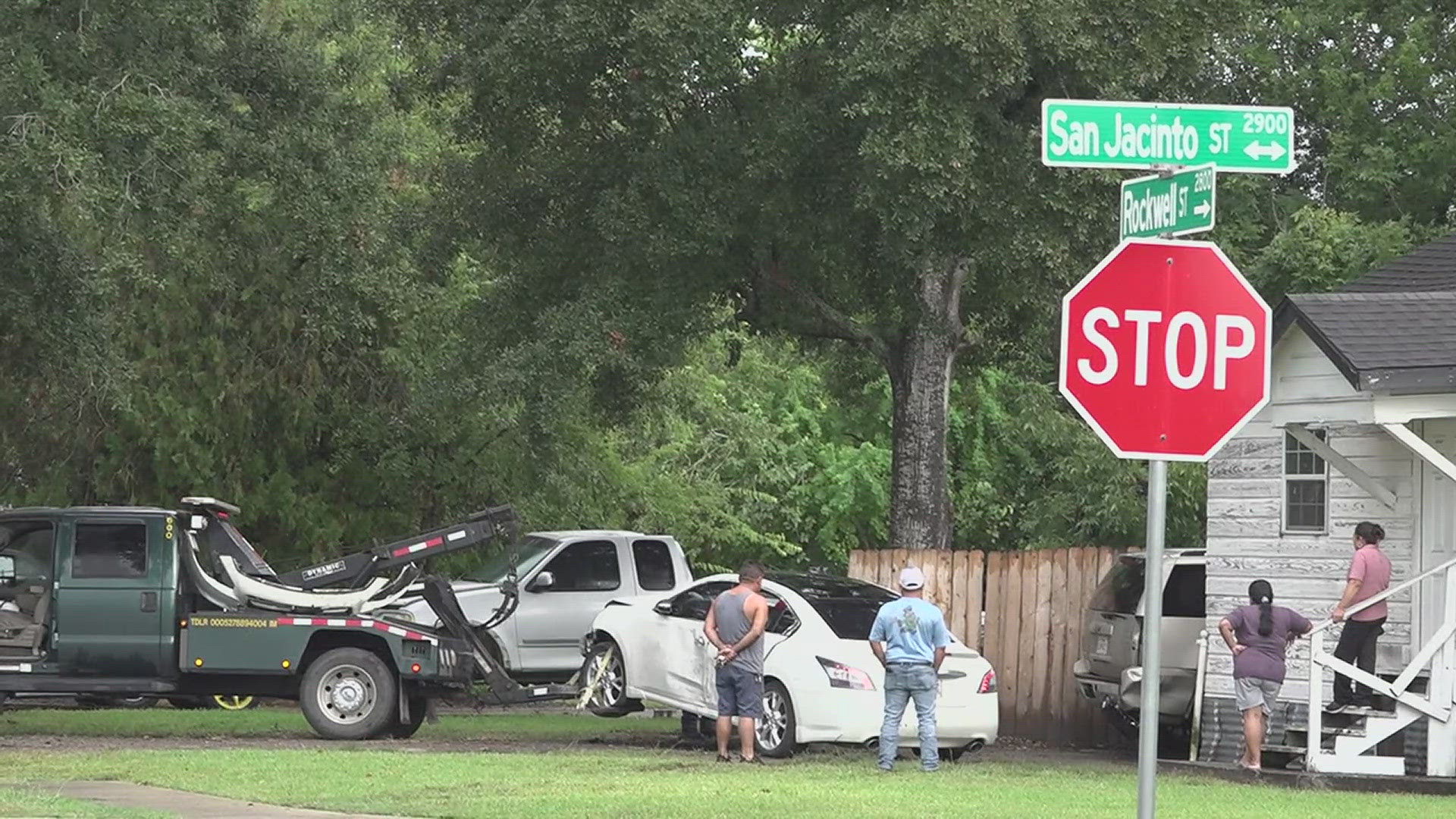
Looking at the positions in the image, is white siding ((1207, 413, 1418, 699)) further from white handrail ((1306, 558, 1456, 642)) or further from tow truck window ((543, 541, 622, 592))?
tow truck window ((543, 541, 622, 592))

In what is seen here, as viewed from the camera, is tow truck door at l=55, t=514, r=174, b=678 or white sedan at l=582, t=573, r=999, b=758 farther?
tow truck door at l=55, t=514, r=174, b=678

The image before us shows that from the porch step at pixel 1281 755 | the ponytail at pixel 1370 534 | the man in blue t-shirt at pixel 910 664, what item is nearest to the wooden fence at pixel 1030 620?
the porch step at pixel 1281 755

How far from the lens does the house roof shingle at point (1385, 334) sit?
53.5ft

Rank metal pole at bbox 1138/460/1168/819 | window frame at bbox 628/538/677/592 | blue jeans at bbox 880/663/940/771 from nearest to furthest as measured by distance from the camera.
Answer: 1. metal pole at bbox 1138/460/1168/819
2. blue jeans at bbox 880/663/940/771
3. window frame at bbox 628/538/677/592

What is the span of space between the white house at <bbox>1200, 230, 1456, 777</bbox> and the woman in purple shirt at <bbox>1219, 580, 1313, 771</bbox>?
0.38 meters

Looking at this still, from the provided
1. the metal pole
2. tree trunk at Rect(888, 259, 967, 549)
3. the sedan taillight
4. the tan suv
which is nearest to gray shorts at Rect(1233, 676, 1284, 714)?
the tan suv

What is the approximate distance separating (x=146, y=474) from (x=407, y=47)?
23.1 ft

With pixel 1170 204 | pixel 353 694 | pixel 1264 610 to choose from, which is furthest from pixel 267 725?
pixel 1170 204

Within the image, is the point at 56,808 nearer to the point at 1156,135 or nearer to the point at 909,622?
the point at 909,622

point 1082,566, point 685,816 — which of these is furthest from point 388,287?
point 685,816

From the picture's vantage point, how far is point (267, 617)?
19.6 m

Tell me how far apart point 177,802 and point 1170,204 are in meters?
8.10

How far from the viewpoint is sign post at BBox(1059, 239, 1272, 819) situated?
815 centimetres

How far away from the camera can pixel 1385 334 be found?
17.1 metres
